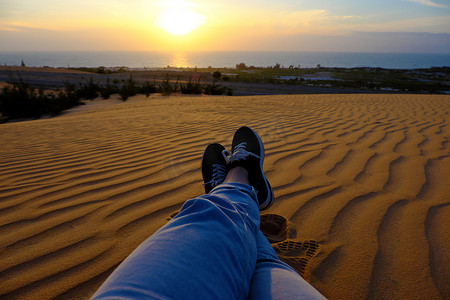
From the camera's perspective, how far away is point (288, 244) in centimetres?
138

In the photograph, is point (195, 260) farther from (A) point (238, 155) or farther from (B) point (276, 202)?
(A) point (238, 155)

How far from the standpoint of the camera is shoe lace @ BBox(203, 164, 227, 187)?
1.81m

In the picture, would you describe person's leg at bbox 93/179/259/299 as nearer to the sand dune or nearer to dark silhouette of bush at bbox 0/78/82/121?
the sand dune

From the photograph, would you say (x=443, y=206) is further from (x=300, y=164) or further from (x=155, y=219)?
(x=155, y=219)

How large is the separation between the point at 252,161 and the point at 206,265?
122 cm

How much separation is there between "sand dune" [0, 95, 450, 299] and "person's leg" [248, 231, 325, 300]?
345mm

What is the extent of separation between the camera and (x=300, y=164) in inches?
96.1

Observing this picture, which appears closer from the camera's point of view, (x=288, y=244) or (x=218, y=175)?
(x=288, y=244)

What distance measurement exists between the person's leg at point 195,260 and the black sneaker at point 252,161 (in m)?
0.53

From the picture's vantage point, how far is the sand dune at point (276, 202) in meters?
1.18

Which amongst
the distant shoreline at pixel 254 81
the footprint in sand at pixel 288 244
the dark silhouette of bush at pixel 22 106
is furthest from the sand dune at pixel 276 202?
the distant shoreline at pixel 254 81

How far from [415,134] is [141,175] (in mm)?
3357

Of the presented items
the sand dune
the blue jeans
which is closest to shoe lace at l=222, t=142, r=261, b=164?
the sand dune

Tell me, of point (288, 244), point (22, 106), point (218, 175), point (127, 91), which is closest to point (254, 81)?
point (127, 91)
